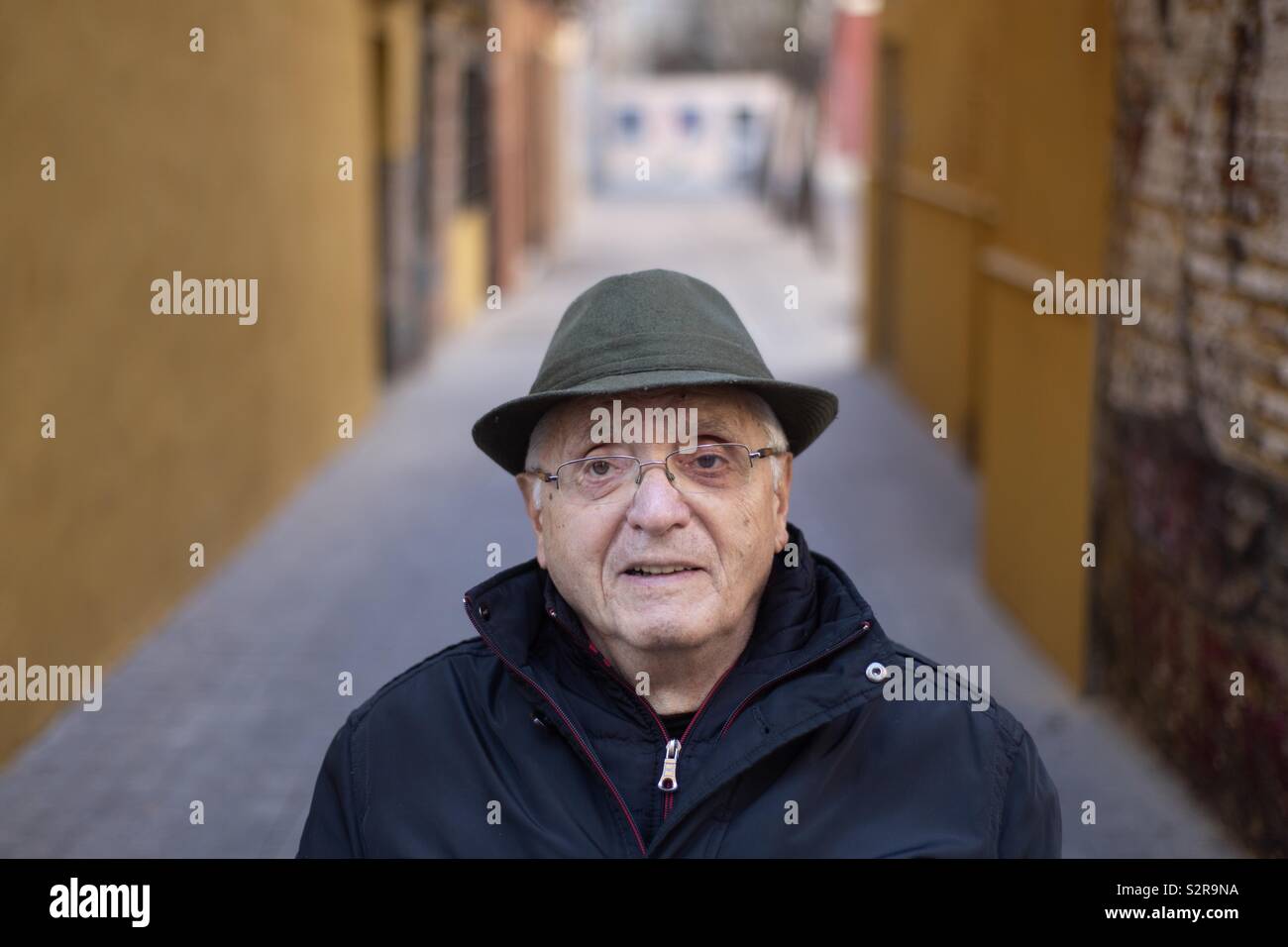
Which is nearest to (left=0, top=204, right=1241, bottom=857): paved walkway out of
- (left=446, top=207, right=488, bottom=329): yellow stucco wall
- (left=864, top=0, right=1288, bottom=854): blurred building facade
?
(left=864, top=0, right=1288, bottom=854): blurred building facade

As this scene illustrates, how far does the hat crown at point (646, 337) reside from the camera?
264cm

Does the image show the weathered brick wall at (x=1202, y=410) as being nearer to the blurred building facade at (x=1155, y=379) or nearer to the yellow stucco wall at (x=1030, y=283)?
the blurred building facade at (x=1155, y=379)

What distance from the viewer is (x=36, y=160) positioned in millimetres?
6648

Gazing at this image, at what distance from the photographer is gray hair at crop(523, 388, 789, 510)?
9.08 feet

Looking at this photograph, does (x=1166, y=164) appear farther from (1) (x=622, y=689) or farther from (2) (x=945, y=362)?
(2) (x=945, y=362)

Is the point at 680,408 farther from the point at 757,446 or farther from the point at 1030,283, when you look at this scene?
the point at 1030,283

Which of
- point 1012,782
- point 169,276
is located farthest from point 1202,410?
point 169,276

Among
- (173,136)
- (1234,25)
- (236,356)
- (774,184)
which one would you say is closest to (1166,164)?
(1234,25)

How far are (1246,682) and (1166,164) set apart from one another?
6.04 feet

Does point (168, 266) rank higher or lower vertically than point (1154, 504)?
higher

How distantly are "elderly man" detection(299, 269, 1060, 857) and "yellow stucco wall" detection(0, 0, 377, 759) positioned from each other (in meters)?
4.03

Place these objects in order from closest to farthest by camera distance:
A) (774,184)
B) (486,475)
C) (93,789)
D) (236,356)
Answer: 1. (93,789)
2. (236,356)
3. (486,475)
4. (774,184)

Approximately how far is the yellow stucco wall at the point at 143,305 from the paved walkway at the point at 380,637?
0.28 m

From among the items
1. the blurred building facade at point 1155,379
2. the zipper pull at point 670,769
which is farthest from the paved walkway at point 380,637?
the zipper pull at point 670,769
